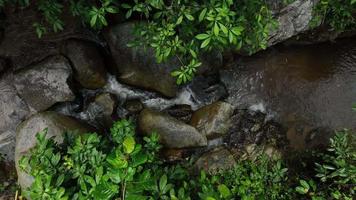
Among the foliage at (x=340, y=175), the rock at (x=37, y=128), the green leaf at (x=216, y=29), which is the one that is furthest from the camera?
the rock at (x=37, y=128)

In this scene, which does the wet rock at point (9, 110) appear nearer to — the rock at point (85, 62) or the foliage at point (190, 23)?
the rock at point (85, 62)

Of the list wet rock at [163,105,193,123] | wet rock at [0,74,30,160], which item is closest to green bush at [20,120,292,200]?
wet rock at [163,105,193,123]

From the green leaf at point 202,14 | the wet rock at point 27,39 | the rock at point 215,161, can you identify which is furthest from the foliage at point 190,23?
the rock at point 215,161

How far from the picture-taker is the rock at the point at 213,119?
534 centimetres

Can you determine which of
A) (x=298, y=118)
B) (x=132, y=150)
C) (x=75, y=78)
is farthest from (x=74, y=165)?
(x=298, y=118)

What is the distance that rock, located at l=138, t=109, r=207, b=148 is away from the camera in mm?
5105

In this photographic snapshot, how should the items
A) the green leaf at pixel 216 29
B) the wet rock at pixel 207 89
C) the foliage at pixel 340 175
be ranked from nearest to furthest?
the green leaf at pixel 216 29
the foliage at pixel 340 175
the wet rock at pixel 207 89

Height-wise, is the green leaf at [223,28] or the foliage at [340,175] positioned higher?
the green leaf at [223,28]

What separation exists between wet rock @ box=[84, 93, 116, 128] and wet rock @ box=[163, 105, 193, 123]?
0.91 m

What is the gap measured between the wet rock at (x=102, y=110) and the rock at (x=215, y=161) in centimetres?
159

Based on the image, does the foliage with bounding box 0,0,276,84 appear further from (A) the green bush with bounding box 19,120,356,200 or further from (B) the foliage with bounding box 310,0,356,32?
(B) the foliage with bounding box 310,0,356,32

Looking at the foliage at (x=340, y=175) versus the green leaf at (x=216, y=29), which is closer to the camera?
the green leaf at (x=216, y=29)

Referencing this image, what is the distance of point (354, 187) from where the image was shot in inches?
155

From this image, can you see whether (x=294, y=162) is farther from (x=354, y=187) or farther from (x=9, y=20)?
(x=9, y=20)
